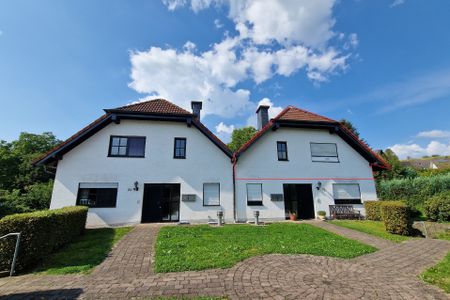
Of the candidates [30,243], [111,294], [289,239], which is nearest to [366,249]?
[289,239]

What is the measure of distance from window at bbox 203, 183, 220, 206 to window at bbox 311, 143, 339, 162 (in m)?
7.42

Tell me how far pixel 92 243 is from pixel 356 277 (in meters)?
9.34

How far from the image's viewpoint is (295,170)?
14930mm

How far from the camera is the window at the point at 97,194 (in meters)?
12.4

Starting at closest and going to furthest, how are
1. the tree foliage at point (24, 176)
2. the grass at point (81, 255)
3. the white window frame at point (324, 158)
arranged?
the grass at point (81, 255) < the white window frame at point (324, 158) < the tree foliage at point (24, 176)

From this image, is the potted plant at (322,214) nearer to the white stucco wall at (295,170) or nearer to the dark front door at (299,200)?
the white stucco wall at (295,170)

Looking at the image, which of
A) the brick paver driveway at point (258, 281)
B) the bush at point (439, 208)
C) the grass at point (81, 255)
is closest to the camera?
the brick paver driveway at point (258, 281)

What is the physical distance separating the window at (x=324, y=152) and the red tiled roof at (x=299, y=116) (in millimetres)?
1860

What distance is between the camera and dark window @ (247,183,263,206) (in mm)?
14031

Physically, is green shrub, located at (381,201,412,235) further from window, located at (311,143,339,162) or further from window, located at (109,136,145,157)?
window, located at (109,136,145,157)

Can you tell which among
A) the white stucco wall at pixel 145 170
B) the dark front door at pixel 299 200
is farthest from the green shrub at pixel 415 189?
the white stucco wall at pixel 145 170

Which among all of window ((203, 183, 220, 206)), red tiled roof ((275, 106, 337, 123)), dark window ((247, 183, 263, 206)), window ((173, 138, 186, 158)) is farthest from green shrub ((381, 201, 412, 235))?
window ((173, 138, 186, 158))

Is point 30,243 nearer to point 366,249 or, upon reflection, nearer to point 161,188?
point 161,188

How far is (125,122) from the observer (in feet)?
45.4
